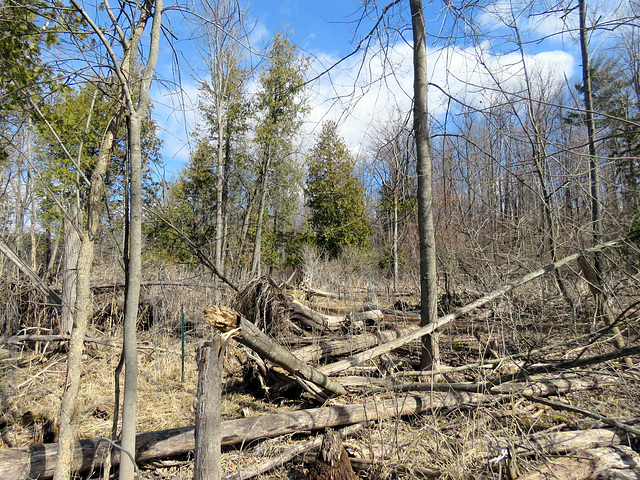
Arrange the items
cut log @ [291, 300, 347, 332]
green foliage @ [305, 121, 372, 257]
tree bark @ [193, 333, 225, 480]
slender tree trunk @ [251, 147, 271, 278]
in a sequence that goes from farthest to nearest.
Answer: green foliage @ [305, 121, 372, 257] → slender tree trunk @ [251, 147, 271, 278] → cut log @ [291, 300, 347, 332] → tree bark @ [193, 333, 225, 480]

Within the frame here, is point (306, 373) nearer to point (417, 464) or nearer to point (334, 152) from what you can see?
point (417, 464)

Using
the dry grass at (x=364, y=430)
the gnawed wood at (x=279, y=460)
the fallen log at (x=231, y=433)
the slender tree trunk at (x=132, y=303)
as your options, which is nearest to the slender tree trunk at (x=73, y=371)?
the slender tree trunk at (x=132, y=303)

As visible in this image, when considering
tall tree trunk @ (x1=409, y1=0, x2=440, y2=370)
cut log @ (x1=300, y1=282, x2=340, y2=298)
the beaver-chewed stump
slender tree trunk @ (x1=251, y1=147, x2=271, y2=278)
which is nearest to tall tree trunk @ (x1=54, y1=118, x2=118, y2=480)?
the beaver-chewed stump

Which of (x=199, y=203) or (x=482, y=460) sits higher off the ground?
(x=199, y=203)

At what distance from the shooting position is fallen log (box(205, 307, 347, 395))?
99.7 inches

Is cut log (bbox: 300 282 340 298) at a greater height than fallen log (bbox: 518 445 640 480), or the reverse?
cut log (bbox: 300 282 340 298)

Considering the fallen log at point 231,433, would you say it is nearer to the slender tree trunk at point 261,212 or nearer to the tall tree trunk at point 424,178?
the tall tree trunk at point 424,178

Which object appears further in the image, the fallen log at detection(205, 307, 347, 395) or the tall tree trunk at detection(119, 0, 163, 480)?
the fallen log at detection(205, 307, 347, 395)

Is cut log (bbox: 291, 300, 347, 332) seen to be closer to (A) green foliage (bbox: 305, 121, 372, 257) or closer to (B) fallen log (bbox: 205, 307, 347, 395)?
(B) fallen log (bbox: 205, 307, 347, 395)

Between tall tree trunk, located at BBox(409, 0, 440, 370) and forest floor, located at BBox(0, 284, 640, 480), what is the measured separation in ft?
2.03

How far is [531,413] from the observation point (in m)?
3.84

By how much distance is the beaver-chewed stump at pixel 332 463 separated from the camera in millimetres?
2826

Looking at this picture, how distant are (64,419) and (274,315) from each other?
4.43m

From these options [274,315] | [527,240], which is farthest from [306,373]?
[527,240]
